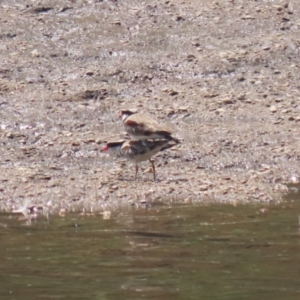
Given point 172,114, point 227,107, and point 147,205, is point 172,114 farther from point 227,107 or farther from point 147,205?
point 147,205

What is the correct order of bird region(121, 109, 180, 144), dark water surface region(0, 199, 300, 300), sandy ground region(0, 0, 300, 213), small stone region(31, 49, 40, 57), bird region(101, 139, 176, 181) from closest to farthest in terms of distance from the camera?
dark water surface region(0, 199, 300, 300)
sandy ground region(0, 0, 300, 213)
bird region(101, 139, 176, 181)
bird region(121, 109, 180, 144)
small stone region(31, 49, 40, 57)

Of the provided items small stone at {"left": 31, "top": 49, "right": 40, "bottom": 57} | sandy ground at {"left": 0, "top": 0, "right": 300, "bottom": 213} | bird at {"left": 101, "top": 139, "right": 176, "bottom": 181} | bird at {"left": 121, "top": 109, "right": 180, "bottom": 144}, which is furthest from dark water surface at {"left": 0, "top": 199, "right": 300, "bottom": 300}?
small stone at {"left": 31, "top": 49, "right": 40, "bottom": 57}

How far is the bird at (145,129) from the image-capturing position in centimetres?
1087

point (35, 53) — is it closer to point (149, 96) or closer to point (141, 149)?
point (149, 96)

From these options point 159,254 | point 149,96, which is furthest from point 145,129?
point 159,254

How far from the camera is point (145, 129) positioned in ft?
35.9

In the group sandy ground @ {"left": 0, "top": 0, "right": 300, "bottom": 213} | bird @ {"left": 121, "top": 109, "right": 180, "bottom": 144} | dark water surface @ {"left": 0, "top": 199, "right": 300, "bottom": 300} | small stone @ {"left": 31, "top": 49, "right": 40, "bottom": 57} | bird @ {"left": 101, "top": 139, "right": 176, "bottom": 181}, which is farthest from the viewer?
small stone @ {"left": 31, "top": 49, "right": 40, "bottom": 57}

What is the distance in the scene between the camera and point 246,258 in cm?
778

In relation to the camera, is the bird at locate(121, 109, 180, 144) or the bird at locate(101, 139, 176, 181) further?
the bird at locate(121, 109, 180, 144)

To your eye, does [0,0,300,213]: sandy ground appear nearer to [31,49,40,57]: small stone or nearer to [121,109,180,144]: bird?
[31,49,40,57]: small stone

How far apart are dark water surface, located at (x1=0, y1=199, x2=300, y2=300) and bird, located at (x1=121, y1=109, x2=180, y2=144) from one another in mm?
1341

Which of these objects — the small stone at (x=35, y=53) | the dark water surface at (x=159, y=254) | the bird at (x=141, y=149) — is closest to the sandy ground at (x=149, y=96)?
the small stone at (x=35, y=53)

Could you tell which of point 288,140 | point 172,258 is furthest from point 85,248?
point 288,140

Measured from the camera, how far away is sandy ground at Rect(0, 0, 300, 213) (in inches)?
413
